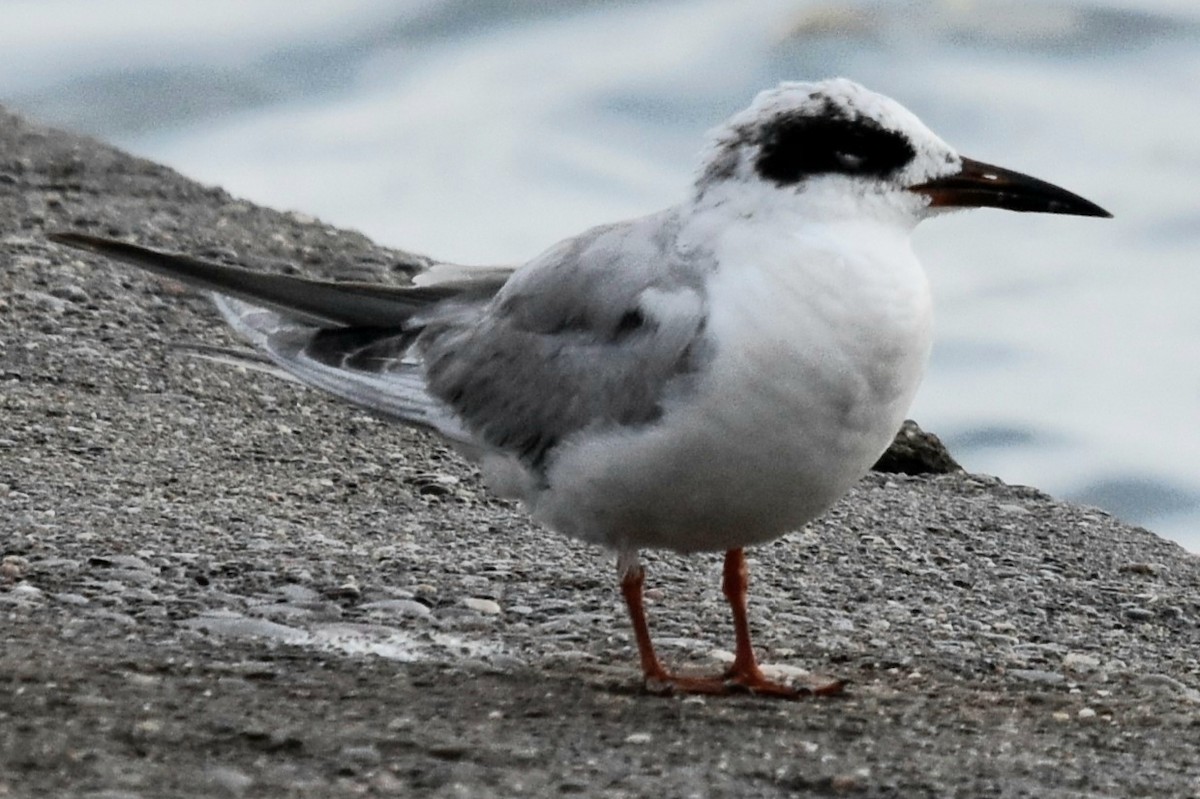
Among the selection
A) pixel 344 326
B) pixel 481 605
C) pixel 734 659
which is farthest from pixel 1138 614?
pixel 344 326

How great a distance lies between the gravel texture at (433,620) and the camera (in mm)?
3609

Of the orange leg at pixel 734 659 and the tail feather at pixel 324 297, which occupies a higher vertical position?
the tail feather at pixel 324 297

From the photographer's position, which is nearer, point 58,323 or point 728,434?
point 728,434

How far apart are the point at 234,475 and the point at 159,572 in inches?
40.0

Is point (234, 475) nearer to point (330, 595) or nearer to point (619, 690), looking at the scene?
point (330, 595)

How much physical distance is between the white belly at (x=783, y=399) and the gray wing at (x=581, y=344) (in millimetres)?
78

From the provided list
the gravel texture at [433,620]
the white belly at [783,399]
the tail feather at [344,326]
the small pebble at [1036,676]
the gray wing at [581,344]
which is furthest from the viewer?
the tail feather at [344,326]

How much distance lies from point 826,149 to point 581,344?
65cm

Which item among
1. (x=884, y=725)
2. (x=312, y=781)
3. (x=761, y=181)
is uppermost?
(x=761, y=181)

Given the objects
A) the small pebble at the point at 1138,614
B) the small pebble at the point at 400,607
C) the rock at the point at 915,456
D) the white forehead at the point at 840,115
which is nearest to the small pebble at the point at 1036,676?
the small pebble at the point at 1138,614

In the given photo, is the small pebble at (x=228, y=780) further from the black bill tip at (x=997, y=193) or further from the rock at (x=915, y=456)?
the rock at (x=915, y=456)

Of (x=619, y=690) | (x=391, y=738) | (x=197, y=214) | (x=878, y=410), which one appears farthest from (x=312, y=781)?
(x=197, y=214)

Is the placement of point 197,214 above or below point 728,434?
above

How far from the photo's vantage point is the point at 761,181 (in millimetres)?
4328
